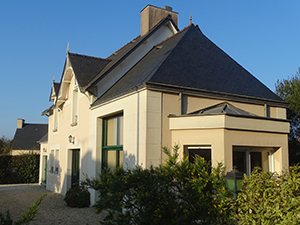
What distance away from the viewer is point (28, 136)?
39.7 m

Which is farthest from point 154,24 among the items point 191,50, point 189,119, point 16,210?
point 16,210

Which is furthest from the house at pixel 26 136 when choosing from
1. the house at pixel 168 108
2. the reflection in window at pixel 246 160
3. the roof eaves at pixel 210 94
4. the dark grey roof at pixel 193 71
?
the reflection in window at pixel 246 160

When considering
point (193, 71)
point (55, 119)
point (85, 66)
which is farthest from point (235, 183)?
point (55, 119)

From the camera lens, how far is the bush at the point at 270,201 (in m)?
5.09

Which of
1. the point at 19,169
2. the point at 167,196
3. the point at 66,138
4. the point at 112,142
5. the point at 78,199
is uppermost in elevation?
the point at 66,138

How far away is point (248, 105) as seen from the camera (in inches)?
429

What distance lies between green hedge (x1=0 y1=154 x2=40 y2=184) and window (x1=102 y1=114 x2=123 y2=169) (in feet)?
47.4

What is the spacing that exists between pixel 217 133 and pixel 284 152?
2758 millimetres

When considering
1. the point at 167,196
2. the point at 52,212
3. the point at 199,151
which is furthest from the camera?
the point at 52,212

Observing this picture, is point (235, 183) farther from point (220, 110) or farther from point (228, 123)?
point (220, 110)

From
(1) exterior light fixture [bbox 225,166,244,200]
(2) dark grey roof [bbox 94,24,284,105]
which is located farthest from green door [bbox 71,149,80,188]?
(1) exterior light fixture [bbox 225,166,244,200]

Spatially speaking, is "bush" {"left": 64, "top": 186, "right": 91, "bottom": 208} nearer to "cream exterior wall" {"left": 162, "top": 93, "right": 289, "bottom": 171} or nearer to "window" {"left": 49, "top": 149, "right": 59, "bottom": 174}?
"cream exterior wall" {"left": 162, "top": 93, "right": 289, "bottom": 171}

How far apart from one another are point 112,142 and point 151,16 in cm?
691

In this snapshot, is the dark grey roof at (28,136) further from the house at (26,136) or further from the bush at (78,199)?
the bush at (78,199)
